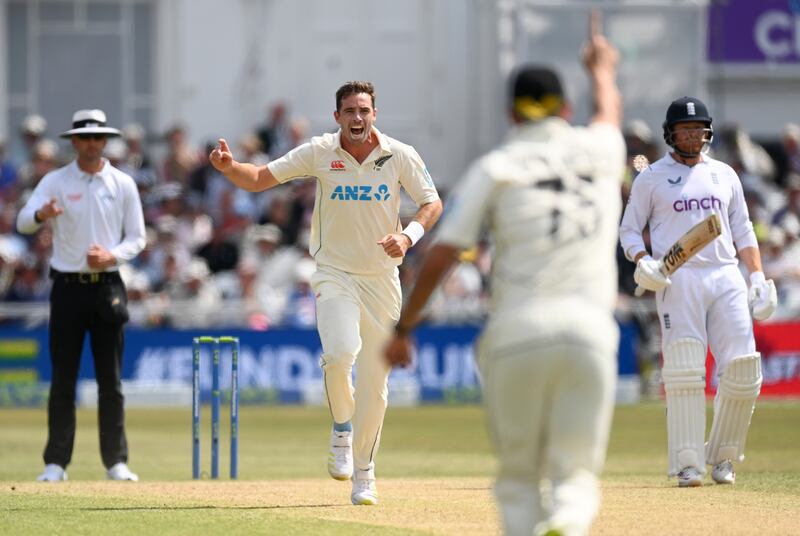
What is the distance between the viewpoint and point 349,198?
384 inches

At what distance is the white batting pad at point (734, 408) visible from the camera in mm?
10617

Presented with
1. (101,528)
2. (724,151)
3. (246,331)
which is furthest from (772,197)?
(101,528)

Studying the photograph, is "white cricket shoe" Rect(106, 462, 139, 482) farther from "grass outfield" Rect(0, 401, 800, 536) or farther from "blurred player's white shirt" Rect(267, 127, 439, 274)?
"blurred player's white shirt" Rect(267, 127, 439, 274)

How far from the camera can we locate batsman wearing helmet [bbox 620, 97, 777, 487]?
1053 cm

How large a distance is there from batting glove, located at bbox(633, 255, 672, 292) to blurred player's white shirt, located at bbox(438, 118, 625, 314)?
3.87 meters

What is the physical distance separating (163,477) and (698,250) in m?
4.77

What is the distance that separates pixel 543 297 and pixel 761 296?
474cm

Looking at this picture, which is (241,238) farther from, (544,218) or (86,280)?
(544,218)

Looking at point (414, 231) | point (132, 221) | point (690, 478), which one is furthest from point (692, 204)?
point (132, 221)

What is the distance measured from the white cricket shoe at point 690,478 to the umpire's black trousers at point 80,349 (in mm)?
4072

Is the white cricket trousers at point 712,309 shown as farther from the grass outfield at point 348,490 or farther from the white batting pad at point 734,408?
the grass outfield at point 348,490

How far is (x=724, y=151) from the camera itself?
23.0m

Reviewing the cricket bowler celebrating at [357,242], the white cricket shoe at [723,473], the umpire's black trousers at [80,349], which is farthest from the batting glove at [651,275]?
the umpire's black trousers at [80,349]

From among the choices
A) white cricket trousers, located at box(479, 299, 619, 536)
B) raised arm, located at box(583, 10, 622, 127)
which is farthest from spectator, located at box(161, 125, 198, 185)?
white cricket trousers, located at box(479, 299, 619, 536)
